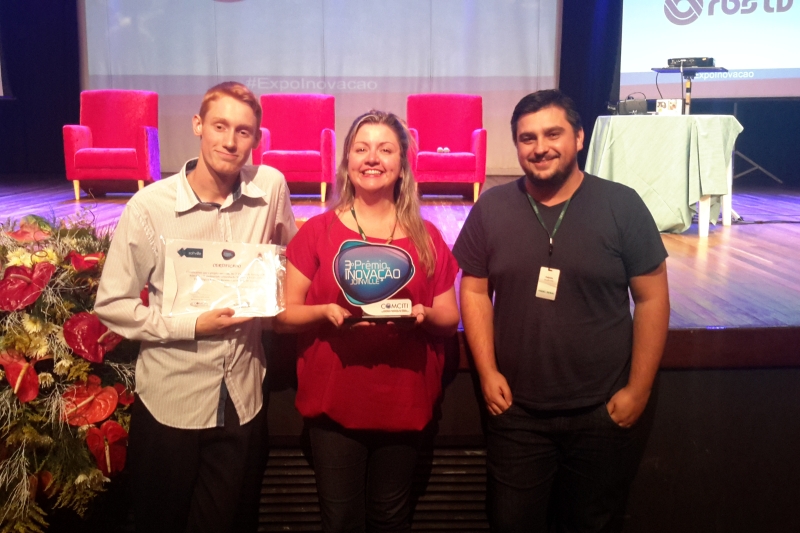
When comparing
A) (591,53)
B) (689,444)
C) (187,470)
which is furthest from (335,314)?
(591,53)

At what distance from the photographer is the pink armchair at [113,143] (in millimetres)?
6414

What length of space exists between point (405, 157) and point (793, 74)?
705 cm

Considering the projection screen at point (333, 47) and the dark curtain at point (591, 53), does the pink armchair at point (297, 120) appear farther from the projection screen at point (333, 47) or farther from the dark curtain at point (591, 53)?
the dark curtain at point (591, 53)

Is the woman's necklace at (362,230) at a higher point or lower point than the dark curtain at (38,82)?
lower

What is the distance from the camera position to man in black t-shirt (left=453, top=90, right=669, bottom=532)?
5.60 feet

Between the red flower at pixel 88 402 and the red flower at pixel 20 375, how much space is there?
9 centimetres

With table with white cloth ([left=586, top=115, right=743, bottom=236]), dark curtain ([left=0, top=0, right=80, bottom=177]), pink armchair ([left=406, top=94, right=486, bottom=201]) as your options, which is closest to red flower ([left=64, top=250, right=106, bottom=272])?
table with white cloth ([left=586, top=115, right=743, bottom=236])

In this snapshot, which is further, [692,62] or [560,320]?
[692,62]

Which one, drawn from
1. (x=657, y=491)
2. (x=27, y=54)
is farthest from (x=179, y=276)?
(x=27, y=54)

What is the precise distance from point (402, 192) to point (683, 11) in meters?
6.52

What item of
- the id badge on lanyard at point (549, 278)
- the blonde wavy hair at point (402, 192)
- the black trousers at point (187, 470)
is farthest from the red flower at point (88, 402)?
the id badge on lanyard at point (549, 278)

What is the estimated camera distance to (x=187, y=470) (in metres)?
1.71

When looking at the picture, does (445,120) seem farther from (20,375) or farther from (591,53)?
(20,375)

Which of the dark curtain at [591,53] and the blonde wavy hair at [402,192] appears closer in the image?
the blonde wavy hair at [402,192]
